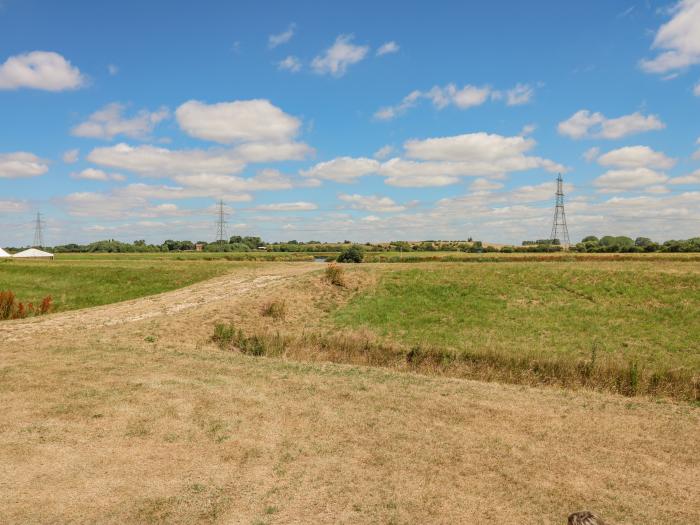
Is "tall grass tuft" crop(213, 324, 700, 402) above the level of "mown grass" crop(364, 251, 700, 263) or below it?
below

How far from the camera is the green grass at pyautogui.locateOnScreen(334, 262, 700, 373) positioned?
26922 mm

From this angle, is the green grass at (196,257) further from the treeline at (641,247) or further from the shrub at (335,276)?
the treeline at (641,247)

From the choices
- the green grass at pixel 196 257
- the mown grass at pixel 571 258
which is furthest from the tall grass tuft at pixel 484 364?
the green grass at pixel 196 257

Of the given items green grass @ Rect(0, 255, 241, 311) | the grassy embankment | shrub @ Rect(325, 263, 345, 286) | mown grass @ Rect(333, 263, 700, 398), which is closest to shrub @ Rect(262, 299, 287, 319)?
the grassy embankment

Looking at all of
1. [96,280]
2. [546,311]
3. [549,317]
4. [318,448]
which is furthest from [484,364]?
[96,280]

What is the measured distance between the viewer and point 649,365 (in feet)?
77.2

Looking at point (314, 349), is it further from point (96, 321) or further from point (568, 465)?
point (568, 465)

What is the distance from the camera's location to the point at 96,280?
50.0 m

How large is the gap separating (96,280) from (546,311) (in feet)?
146

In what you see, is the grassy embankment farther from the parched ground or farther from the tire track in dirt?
the tire track in dirt

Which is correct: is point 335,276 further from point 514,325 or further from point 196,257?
point 196,257

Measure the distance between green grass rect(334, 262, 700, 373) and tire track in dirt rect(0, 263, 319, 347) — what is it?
9.75 m

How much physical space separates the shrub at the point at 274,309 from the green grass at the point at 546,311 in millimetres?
3810

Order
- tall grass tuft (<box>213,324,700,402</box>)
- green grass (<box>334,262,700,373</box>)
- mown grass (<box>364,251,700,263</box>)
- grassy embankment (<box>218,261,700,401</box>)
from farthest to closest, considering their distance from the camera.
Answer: mown grass (<box>364,251,700,263</box>) < green grass (<box>334,262,700,373</box>) < grassy embankment (<box>218,261,700,401</box>) < tall grass tuft (<box>213,324,700,402</box>)
